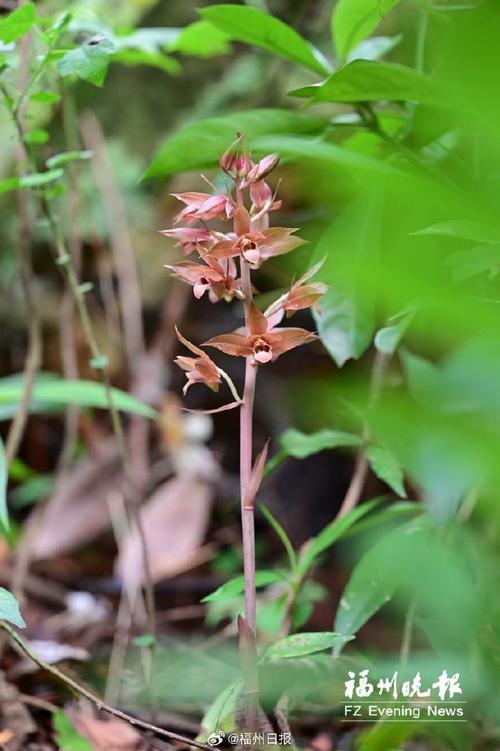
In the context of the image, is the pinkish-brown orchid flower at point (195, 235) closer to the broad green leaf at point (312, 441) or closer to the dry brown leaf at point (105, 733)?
the broad green leaf at point (312, 441)

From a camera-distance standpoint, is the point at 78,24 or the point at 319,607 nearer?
the point at 78,24

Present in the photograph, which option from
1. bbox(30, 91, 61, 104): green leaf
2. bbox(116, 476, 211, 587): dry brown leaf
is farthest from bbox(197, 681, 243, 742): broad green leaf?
bbox(116, 476, 211, 587): dry brown leaf

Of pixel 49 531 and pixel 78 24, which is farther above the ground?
pixel 78 24

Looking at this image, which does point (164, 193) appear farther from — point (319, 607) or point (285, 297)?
point (285, 297)

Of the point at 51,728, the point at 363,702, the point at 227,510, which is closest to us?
the point at 363,702

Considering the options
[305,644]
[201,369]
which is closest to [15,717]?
[305,644]

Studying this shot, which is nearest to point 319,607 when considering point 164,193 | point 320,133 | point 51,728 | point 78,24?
point 51,728

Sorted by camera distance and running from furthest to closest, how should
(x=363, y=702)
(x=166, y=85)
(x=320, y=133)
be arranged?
(x=166, y=85) → (x=320, y=133) → (x=363, y=702)

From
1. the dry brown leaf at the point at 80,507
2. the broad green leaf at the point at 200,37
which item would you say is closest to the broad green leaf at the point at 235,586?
the broad green leaf at the point at 200,37
